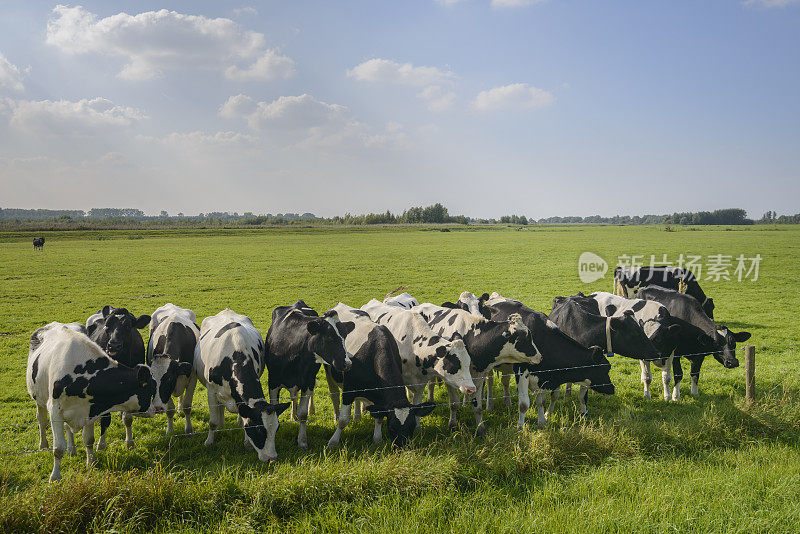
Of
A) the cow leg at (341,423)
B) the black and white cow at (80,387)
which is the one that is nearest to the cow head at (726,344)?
the cow leg at (341,423)

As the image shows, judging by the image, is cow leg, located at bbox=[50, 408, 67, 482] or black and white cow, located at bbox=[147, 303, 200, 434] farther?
black and white cow, located at bbox=[147, 303, 200, 434]

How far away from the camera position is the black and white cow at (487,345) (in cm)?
805

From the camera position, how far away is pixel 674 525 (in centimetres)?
541

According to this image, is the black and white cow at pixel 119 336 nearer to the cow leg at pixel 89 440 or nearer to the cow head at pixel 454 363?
the cow leg at pixel 89 440

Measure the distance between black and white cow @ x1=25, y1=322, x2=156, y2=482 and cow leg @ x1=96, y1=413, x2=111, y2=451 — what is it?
10.2 inches

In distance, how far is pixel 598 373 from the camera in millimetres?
8445

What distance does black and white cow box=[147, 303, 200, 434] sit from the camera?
24.3ft

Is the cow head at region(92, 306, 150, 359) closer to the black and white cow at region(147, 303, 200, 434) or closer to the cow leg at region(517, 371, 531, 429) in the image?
the black and white cow at region(147, 303, 200, 434)

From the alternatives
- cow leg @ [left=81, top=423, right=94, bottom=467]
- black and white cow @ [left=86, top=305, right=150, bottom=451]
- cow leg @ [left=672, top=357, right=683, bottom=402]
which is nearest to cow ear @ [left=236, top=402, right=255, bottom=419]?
cow leg @ [left=81, top=423, right=94, bottom=467]

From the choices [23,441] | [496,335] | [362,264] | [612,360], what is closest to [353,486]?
[496,335]

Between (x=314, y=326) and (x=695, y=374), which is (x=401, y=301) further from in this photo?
(x=695, y=374)

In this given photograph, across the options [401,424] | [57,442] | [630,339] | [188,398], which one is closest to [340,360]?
[401,424]

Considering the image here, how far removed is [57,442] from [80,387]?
789 mm

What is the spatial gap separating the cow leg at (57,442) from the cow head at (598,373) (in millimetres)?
8446
